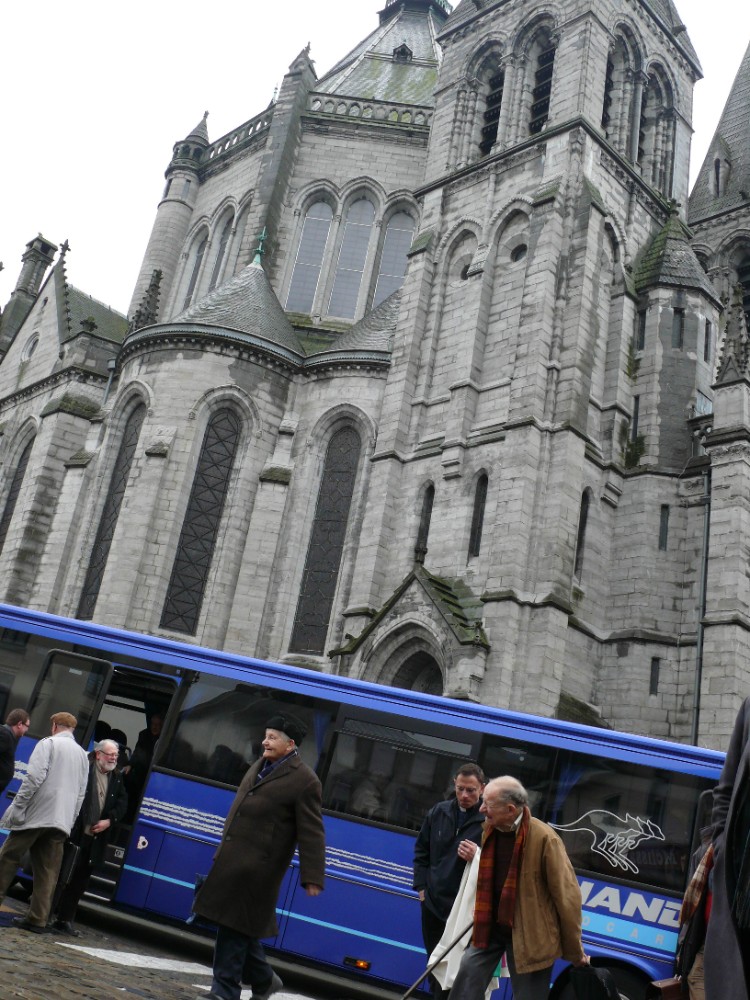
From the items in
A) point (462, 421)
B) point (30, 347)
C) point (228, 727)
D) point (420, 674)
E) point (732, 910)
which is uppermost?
point (30, 347)

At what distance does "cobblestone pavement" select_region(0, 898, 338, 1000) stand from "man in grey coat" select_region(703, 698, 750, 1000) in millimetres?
3913

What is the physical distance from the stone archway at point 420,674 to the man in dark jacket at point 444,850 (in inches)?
506

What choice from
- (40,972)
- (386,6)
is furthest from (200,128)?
(40,972)

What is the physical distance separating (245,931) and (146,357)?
69.6 feet

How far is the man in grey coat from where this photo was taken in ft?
8.24

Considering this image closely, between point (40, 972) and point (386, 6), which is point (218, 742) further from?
point (386, 6)

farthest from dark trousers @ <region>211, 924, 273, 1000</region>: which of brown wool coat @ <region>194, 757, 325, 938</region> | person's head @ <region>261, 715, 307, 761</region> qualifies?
person's head @ <region>261, 715, 307, 761</region>

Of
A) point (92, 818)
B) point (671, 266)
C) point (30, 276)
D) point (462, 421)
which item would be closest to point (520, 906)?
point (92, 818)

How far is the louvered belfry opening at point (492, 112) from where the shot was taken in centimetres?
2677

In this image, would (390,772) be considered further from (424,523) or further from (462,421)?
(462,421)

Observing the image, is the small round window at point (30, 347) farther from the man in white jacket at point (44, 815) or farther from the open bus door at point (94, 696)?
the man in white jacket at point (44, 815)

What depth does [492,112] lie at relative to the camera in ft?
89.0

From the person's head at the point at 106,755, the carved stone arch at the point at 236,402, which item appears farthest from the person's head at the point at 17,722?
the carved stone arch at the point at 236,402

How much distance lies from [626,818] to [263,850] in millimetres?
3736
